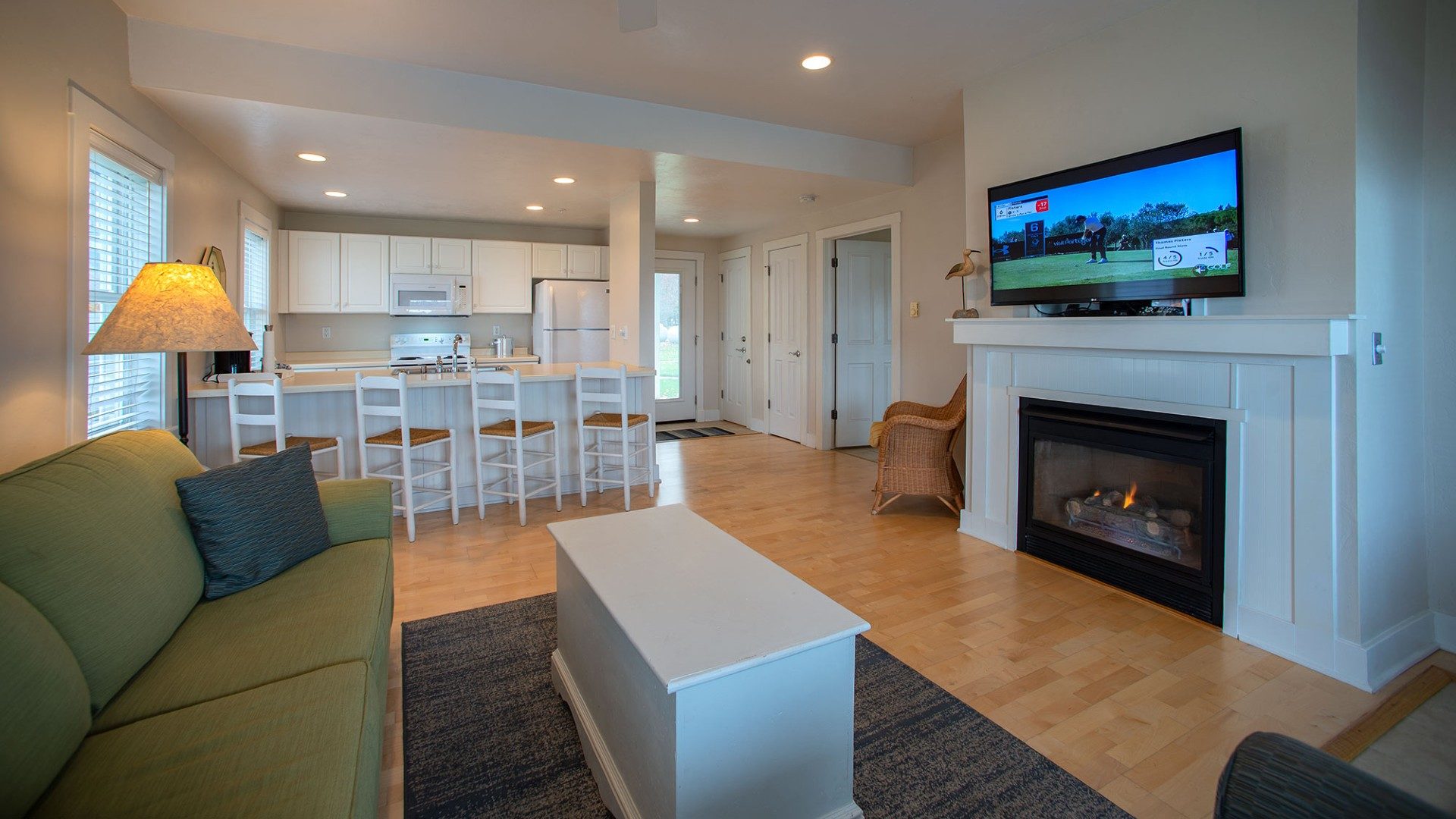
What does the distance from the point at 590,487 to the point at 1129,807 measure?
3.86 m

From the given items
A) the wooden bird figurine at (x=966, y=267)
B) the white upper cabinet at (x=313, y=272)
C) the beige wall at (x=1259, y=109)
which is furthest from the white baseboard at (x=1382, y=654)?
the white upper cabinet at (x=313, y=272)

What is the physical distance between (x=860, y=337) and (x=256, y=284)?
16.9 feet

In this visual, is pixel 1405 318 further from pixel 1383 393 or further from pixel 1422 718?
pixel 1422 718

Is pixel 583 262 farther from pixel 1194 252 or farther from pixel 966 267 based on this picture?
pixel 1194 252

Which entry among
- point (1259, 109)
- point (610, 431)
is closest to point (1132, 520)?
point (1259, 109)

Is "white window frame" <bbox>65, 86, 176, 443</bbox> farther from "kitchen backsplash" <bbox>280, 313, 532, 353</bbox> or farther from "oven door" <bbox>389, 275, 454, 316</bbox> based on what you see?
"kitchen backsplash" <bbox>280, 313, 532, 353</bbox>

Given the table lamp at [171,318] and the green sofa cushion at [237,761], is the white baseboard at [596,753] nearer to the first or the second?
the green sofa cushion at [237,761]

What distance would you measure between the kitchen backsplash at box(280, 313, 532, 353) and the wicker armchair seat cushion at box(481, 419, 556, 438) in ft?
10.1

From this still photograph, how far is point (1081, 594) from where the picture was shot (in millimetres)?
2947

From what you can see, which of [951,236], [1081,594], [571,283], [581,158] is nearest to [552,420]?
[581,158]

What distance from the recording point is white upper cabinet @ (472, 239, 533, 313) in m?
6.77

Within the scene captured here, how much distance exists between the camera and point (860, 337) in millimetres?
6535

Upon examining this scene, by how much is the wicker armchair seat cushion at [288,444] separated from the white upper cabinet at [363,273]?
9.54ft

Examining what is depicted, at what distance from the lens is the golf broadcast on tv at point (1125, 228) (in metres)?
2.52
